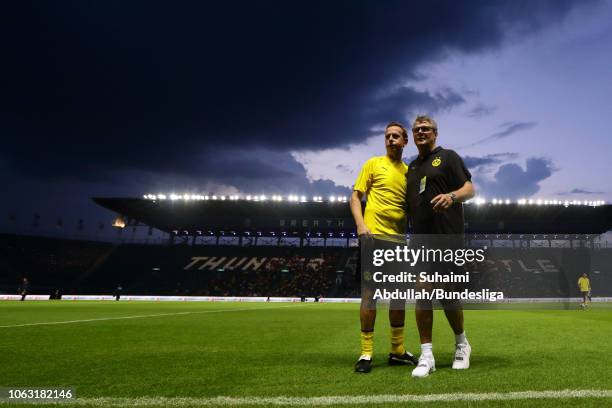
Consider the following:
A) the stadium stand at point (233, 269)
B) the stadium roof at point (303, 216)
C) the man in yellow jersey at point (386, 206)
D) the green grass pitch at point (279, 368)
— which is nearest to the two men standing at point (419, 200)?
the man in yellow jersey at point (386, 206)

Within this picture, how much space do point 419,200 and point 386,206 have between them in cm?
34

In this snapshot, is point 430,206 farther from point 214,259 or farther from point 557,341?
point 214,259

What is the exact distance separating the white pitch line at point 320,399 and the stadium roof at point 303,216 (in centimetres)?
4037

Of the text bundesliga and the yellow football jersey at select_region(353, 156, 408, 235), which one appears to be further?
the yellow football jersey at select_region(353, 156, 408, 235)

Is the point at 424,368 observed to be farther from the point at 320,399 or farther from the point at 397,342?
the point at 320,399

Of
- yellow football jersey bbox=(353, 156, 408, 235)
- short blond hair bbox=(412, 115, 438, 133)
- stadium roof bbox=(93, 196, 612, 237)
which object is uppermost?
stadium roof bbox=(93, 196, 612, 237)

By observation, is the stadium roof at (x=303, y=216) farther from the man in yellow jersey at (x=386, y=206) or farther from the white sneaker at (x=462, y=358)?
the white sneaker at (x=462, y=358)

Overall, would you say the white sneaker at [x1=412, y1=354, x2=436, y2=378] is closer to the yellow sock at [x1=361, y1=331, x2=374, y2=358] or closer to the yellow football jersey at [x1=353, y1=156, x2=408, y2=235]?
the yellow sock at [x1=361, y1=331, x2=374, y2=358]

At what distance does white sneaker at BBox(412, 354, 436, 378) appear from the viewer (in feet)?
11.2

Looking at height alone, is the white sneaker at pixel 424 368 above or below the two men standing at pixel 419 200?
below

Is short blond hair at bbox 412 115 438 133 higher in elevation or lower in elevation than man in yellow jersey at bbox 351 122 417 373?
higher

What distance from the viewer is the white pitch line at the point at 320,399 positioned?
2617mm

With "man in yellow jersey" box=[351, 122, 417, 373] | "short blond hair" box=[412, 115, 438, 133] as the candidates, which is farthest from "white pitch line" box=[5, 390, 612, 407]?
"short blond hair" box=[412, 115, 438, 133]

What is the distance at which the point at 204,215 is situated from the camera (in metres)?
50.0
